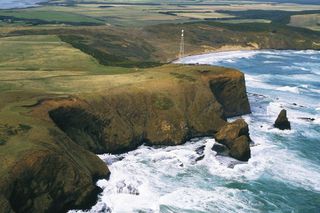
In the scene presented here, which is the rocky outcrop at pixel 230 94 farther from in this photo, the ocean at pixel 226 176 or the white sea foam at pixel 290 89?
the white sea foam at pixel 290 89

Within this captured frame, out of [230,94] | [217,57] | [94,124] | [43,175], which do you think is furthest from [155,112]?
[217,57]

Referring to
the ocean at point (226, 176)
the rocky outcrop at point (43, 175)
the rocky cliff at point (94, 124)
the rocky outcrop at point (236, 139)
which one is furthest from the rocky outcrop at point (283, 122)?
the rocky outcrop at point (43, 175)

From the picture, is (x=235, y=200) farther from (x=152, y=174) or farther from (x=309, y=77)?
(x=309, y=77)

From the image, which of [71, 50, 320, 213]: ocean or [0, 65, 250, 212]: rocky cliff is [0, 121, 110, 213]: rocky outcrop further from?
[71, 50, 320, 213]: ocean

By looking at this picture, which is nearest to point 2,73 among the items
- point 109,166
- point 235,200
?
point 109,166

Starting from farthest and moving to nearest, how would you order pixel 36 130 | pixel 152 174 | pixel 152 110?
pixel 152 110, pixel 152 174, pixel 36 130

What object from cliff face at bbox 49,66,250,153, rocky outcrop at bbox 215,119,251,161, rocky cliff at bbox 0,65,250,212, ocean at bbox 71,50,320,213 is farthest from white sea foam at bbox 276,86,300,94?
rocky outcrop at bbox 215,119,251,161
